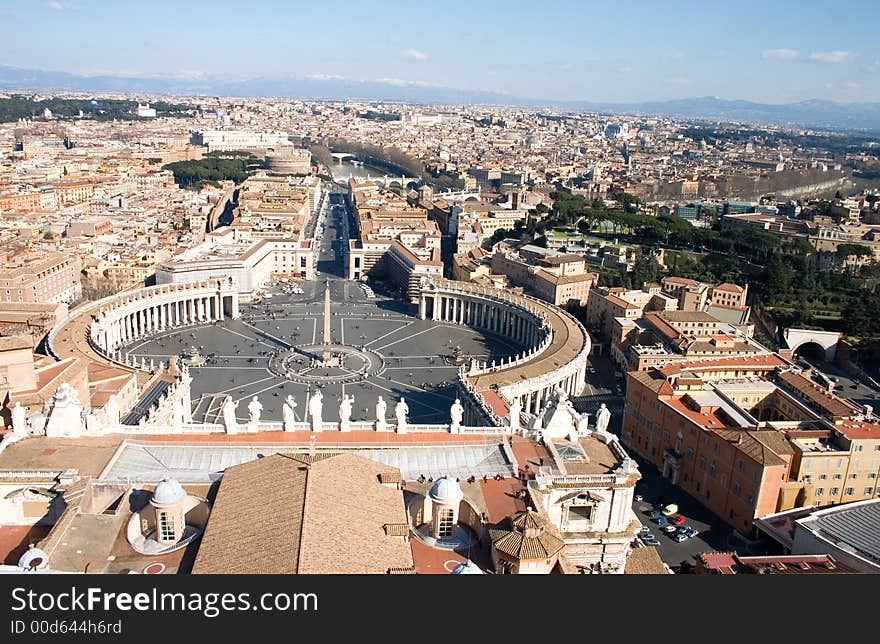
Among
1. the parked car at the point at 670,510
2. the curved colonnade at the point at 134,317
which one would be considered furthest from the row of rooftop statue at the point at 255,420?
the curved colonnade at the point at 134,317

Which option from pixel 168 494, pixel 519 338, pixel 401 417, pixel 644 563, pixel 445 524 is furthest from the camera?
pixel 519 338

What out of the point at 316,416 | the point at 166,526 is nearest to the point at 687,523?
the point at 316,416

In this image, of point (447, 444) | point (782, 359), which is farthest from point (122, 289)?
point (782, 359)

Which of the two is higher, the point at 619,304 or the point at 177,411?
the point at 619,304

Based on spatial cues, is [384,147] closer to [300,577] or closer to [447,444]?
[447,444]

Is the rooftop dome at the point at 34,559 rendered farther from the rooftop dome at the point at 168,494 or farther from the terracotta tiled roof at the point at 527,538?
the terracotta tiled roof at the point at 527,538

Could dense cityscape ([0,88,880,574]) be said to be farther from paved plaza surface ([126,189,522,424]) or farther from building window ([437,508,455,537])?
paved plaza surface ([126,189,522,424])

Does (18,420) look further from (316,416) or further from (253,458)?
(316,416)
